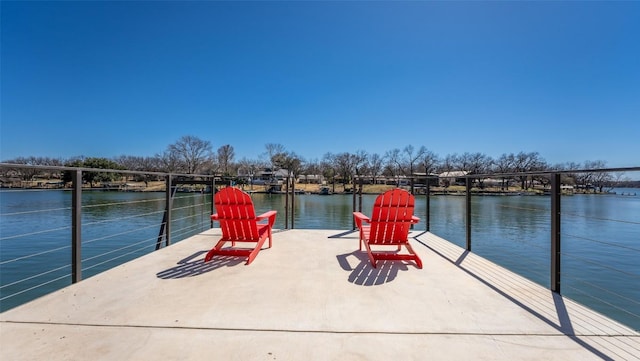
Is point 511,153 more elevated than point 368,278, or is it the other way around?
point 511,153

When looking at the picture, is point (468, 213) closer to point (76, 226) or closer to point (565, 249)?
point (76, 226)

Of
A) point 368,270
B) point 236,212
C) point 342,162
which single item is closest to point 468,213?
point 368,270

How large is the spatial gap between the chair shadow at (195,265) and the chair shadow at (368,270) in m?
1.27

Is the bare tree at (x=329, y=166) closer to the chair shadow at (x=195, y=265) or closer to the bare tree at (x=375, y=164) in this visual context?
the bare tree at (x=375, y=164)

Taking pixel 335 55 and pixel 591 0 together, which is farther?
pixel 335 55

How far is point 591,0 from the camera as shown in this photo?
7.23 metres

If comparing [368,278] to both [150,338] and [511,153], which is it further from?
[511,153]

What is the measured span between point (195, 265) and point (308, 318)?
1.80m

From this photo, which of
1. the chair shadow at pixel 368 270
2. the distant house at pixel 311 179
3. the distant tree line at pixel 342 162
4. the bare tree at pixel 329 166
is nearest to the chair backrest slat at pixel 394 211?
the chair shadow at pixel 368 270

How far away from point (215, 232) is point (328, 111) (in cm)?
2142

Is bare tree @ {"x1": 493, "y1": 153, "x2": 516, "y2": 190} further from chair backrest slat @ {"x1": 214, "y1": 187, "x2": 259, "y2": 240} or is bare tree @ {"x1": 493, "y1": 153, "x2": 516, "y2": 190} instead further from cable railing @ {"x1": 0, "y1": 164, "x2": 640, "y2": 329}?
chair backrest slat @ {"x1": 214, "y1": 187, "x2": 259, "y2": 240}

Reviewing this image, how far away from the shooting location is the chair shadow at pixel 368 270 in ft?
8.71

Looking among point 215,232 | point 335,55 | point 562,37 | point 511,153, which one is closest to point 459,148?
point 511,153

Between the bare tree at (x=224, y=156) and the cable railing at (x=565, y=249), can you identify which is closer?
the cable railing at (x=565, y=249)
